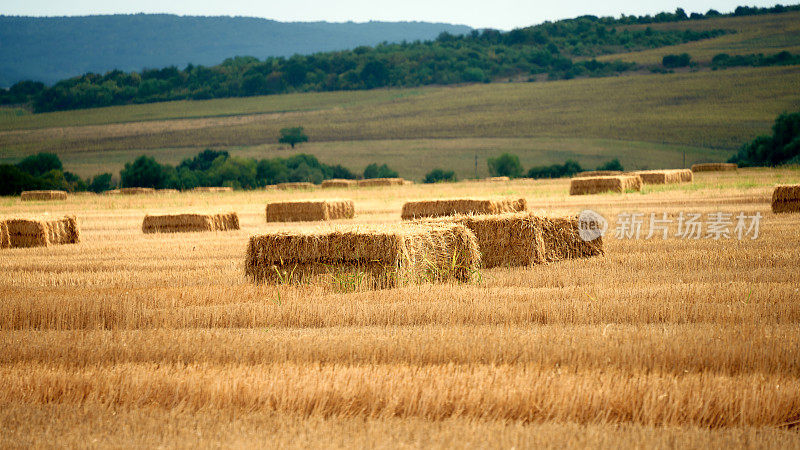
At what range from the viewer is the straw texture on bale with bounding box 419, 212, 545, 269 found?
43.9 ft

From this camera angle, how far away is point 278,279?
11242 mm

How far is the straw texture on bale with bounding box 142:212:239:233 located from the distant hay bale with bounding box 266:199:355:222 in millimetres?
2840

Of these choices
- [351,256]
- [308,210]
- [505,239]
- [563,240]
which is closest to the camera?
[351,256]

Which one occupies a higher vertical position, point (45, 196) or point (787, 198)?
point (787, 198)

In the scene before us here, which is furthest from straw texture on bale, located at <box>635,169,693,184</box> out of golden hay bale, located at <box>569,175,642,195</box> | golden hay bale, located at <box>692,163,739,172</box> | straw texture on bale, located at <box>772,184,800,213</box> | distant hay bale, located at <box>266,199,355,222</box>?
distant hay bale, located at <box>266,199,355,222</box>

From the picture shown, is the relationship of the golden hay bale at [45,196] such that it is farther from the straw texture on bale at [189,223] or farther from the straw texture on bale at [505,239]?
the straw texture on bale at [505,239]

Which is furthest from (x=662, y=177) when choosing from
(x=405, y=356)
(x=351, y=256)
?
(x=405, y=356)

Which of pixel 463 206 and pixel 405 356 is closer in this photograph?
pixel 405 356

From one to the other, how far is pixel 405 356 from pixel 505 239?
640cm

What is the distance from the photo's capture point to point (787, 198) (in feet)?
75.3

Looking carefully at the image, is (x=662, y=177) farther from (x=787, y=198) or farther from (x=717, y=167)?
(x=787, y=198)

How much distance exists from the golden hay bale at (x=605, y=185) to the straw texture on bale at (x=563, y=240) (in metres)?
23.2

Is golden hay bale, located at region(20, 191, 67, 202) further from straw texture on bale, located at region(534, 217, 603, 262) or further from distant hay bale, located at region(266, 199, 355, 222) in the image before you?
straw texture on bale, located at region(534, 217, 603, 262)

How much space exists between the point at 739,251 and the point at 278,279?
23.3ft
